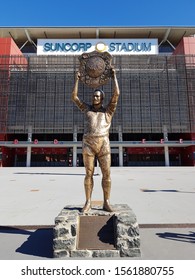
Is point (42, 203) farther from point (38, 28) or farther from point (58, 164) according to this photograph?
point (38, 28)

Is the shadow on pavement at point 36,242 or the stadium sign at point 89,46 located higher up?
the stadium sign at point 89,46

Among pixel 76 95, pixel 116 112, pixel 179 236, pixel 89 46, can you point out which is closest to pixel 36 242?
pixel 179 236

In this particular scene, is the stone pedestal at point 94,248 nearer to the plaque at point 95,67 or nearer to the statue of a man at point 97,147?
the statue of a man at point 97,147

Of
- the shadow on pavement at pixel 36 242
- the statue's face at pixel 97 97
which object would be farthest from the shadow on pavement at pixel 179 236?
the statue's face at pixel 97 97

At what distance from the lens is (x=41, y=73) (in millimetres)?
46781

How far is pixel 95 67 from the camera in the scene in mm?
4480

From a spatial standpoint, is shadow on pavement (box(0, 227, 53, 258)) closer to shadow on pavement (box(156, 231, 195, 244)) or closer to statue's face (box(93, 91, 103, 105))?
shadow on pavement (box(156, 231, 195, 244))

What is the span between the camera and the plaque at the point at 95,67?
4500mm

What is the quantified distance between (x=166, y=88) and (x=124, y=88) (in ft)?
30.7

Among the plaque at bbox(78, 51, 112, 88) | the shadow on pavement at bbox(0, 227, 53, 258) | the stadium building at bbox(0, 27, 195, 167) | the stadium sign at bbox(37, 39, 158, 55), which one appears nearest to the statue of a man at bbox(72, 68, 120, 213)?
the plaque at bbox(78, 51, 112, 88)

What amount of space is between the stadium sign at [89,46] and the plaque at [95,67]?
4968cm

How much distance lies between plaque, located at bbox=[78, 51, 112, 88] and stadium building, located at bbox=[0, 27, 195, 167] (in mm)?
38335

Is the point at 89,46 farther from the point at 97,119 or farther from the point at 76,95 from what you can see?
the point at 97,119
